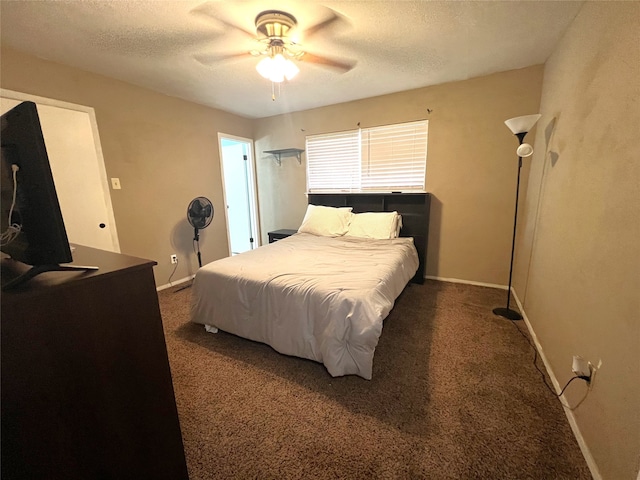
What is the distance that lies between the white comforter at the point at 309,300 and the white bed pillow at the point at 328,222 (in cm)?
75

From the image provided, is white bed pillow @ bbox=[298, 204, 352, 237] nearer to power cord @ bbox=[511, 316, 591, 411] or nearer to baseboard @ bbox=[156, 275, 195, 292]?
baseboard @ bbox=[156, 275, 195, 292]

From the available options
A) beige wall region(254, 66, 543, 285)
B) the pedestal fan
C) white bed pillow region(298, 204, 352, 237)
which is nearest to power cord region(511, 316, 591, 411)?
beige wall region(254, 66, 543, 285)

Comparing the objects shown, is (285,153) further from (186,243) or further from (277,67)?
(277,67)

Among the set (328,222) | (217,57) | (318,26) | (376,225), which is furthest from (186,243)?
(318,26)

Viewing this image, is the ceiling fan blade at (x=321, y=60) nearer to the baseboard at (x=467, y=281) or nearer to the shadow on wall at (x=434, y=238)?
the shadow on wall at (x=434, y=238)

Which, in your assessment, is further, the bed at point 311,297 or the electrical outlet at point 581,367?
the bed at point 311,297

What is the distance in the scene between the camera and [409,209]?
3.36 metres

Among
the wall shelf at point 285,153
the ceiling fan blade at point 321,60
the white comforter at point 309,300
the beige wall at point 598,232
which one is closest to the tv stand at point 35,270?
the white comforter at point 309,300

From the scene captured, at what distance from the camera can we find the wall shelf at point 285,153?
406 centimetres

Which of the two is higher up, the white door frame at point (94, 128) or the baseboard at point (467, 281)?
the white door frame at point (94, 128)

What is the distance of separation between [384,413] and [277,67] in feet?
7.55

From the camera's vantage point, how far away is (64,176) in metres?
2.43

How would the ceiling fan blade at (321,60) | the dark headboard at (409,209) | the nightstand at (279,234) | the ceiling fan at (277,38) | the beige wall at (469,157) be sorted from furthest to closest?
1. the nightstand at (279,234)
2. the dark headboard at (409,209)
3. the beige wall at (469,157)
4. the ceiling fan blade at (321,60)
5. the ceiling fan at (277,38)

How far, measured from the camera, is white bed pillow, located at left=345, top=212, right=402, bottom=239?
10.2 ft
